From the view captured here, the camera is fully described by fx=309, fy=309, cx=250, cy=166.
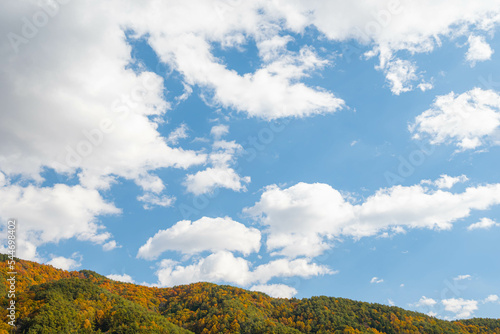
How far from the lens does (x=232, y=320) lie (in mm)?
195750

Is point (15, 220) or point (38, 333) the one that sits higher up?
point (15, 220)

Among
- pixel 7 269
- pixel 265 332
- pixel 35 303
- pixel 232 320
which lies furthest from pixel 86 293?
pixel 265 332

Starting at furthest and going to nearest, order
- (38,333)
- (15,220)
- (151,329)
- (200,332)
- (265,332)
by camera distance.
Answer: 1. (200,332)
2. (265,332)
3. (151,329)
4. (38,333)
5. (15,220)

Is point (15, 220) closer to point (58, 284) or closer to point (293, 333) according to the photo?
point (58, 284)

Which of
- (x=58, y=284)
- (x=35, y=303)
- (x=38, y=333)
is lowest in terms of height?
(x=38, y=333)

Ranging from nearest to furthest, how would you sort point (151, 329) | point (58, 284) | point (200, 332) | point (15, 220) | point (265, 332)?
point (15, 220), point (151, 329), point (58, 284), point (265, 332), point (200, 332)

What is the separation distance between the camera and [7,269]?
19875 cm

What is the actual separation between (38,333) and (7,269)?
105935 mm

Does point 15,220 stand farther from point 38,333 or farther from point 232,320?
point 232,320

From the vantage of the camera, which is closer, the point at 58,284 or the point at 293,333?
the point at 58,284

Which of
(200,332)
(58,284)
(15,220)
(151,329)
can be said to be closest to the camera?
(15,220)

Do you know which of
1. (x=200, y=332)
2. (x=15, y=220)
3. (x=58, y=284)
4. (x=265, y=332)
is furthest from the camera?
(x=200, y=332)

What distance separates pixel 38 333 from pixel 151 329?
47524 mm

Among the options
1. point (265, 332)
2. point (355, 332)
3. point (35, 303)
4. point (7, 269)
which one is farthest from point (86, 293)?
point (355, 332)
